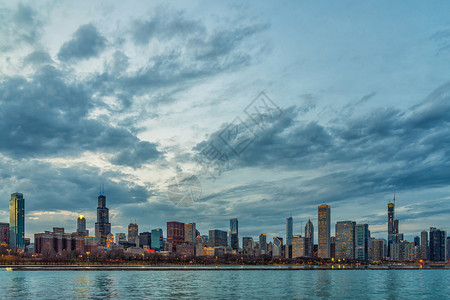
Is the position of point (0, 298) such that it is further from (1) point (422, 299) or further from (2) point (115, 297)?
(1) point (422, 299)

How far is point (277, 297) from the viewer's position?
96.9 metres

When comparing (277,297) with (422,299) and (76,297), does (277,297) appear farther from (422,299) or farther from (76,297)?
(76,297)

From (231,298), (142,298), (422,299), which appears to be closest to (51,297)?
(142,298)

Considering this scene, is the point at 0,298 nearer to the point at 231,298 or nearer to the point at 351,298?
the point at 231,298

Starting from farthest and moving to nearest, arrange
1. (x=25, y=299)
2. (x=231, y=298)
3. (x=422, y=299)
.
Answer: (x=422, y=299), (x=231, y=298), (x=25, y=299)

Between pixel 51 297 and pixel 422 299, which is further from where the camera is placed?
pixel 422 299

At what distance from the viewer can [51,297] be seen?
91812 millimetres

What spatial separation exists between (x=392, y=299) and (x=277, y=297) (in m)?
28.4

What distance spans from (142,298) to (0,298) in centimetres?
3077

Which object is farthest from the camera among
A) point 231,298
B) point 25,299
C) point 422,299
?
point 422,299

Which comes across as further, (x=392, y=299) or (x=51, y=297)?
(x=392, y=299)

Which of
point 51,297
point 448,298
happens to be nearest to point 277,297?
point 448,298

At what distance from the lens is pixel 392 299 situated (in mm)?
99188

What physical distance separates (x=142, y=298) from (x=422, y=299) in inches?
2689
